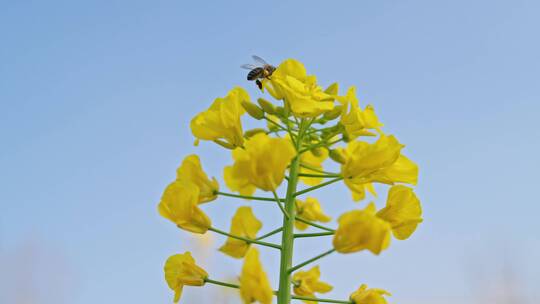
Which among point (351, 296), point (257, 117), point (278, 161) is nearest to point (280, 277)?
point (351, 296)

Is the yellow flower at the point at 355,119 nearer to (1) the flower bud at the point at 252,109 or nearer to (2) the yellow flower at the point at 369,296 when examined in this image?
(1) the flower bud at the point at 252,109

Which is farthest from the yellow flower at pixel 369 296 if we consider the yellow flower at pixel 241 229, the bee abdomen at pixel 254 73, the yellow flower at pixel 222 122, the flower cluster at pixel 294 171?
the bee abdomen at pixel 254 73

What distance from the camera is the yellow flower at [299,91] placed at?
3787 mm

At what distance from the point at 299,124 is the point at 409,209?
923 mm

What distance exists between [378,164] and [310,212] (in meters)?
0.97

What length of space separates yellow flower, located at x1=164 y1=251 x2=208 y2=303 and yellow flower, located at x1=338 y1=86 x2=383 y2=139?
137 centimetres

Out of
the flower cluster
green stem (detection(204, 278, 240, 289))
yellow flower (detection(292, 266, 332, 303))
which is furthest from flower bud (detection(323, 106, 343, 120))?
green stem (detection(204, 278, 240, 289))

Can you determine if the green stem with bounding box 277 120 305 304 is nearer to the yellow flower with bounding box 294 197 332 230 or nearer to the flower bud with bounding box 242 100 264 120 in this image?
the flower bud with bounding box 242 100 264 120

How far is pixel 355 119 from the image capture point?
399 centimetres

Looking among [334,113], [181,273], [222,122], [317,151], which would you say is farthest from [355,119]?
[181,273]

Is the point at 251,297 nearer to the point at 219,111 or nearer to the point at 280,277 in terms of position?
the point at 280,277

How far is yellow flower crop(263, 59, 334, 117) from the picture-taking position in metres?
3.79

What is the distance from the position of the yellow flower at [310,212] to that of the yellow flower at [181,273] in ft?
2.97

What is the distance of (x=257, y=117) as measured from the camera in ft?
13.6
